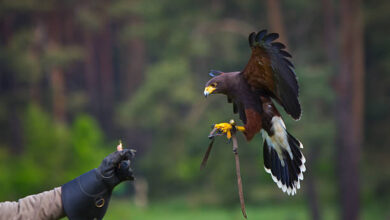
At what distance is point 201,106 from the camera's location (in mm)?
13570

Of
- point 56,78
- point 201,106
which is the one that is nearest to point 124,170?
point 201,106

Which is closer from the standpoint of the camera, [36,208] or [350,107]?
[36,208]

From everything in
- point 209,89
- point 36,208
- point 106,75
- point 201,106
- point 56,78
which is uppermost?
point 209,89

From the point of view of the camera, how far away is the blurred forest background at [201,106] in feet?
37.6

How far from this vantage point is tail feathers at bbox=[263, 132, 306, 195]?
3658 mm

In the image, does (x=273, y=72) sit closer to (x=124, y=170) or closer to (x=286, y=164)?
(x=286, y=164)

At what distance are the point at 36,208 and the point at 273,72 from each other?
67.5 inches

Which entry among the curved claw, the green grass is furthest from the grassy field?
the curved claw

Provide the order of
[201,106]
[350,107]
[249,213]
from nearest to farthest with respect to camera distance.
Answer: [350,107] < [201,106] < [249,213]

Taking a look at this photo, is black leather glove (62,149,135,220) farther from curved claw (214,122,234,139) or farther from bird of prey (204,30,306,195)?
bird of prey (204,30,306,195)

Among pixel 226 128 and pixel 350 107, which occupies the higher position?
pixel 226 128

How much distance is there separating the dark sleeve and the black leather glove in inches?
1.5

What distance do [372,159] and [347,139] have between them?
1492 millimetres

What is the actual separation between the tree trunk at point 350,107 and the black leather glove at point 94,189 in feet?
33.3
